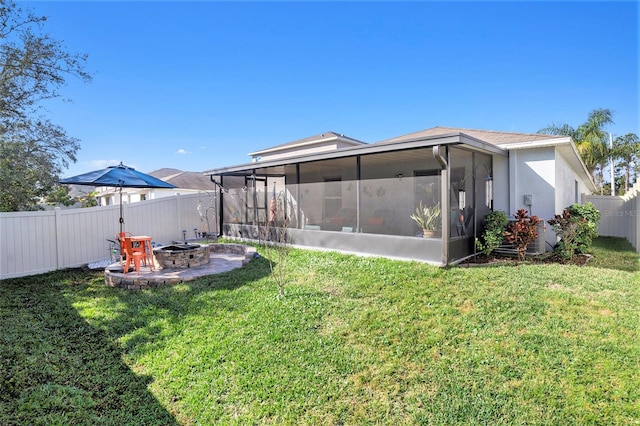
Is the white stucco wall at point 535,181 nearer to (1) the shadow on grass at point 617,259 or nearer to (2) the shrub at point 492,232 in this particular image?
(1) the shadow on grass at point 617,259

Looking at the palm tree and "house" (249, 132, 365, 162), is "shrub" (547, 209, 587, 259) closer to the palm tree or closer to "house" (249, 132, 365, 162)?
"house" (249, 132, 365, 162)

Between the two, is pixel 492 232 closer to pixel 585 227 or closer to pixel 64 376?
pixel 585 227

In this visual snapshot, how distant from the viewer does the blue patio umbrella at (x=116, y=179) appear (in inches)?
288

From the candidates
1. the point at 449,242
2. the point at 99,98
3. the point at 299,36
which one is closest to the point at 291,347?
the point at 449,242

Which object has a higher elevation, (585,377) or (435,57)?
(435,57)

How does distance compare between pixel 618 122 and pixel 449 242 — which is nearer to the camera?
pixel 449 242

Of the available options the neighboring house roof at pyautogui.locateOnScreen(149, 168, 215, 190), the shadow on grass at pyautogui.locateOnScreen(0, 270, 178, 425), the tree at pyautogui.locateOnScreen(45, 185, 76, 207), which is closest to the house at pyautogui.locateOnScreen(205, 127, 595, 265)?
the shadow on grass at pyautogui.locateOnScreen(0, 270, 178, 425)

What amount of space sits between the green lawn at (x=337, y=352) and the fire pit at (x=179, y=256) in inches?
59.4

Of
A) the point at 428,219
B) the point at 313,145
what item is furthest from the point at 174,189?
the point at 428,219

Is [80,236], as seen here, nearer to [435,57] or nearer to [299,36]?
[299,36]

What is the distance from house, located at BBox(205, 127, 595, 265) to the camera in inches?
275

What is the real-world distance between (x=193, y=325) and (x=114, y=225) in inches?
253

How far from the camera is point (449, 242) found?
6.74 m

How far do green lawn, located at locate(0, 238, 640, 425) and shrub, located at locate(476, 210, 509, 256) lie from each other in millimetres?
1519
